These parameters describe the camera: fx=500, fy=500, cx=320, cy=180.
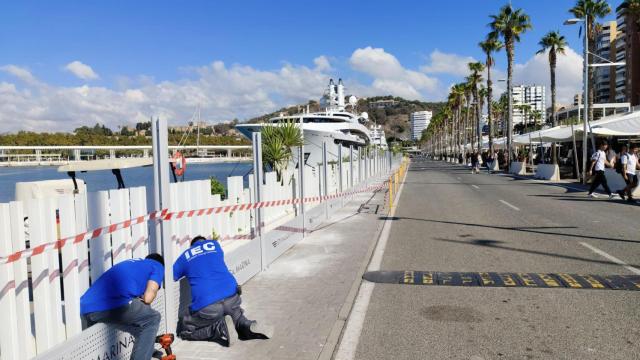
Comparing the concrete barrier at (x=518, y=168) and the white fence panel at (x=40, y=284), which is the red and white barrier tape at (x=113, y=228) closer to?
the white fence panel at (x=40, y=284)

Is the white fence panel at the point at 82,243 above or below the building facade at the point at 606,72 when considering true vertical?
below

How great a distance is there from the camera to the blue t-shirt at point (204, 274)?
4.95 metres

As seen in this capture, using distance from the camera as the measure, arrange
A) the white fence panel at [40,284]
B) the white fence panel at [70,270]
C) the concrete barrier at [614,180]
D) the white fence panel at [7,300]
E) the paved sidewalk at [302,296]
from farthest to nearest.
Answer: the concrete barrier at [614,180] < the paved sidewalk at [302,296] < the white fence panel at [70,270] < the white fence panel at [40,284] < the white fence panel at [7,300]

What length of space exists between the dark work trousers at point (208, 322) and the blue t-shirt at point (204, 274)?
6 cm

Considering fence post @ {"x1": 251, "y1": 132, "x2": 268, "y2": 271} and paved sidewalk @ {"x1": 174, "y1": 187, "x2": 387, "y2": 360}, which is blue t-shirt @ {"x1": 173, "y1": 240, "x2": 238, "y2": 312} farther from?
fence post @ {"x1": 251, "y1": 132, "x2": 268, "y2": 271}

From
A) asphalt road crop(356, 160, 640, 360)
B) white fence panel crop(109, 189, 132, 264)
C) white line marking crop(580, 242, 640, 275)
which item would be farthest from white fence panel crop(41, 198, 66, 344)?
white line marking crop(580, 242, 640, 275)

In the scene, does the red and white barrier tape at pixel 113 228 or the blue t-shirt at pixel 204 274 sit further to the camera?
the blue t-shirt at pixel 204 274

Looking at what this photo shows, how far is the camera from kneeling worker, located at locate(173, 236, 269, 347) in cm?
A: 489

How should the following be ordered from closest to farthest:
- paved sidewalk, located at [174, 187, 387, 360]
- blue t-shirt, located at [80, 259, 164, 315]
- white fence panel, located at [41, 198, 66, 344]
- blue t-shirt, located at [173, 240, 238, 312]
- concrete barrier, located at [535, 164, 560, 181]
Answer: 1. white fence panel, located at [41, 198, 66, 344]
2. blue t-shirt, located at [80, 259, 164, 315]
3. paved sidewalk, located at [174, 187, 387, 360]
4. blue t-shirt, located at [173, 240, 238, 312]
5. concrete barrier, located at [535, 164, 560, 181]

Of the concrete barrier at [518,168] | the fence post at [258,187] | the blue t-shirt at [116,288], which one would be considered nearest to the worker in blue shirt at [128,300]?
the blue t-shirt at [116,288]

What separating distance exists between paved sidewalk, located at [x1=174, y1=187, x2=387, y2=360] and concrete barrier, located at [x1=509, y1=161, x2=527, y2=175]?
2803cm

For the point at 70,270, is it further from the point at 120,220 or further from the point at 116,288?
the point at 120,220

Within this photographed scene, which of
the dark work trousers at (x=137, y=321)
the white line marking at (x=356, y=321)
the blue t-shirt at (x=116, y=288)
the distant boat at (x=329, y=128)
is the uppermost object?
the distant boat at (x=329, y=128)

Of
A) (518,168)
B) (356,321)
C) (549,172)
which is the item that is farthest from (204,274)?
(518,168)
